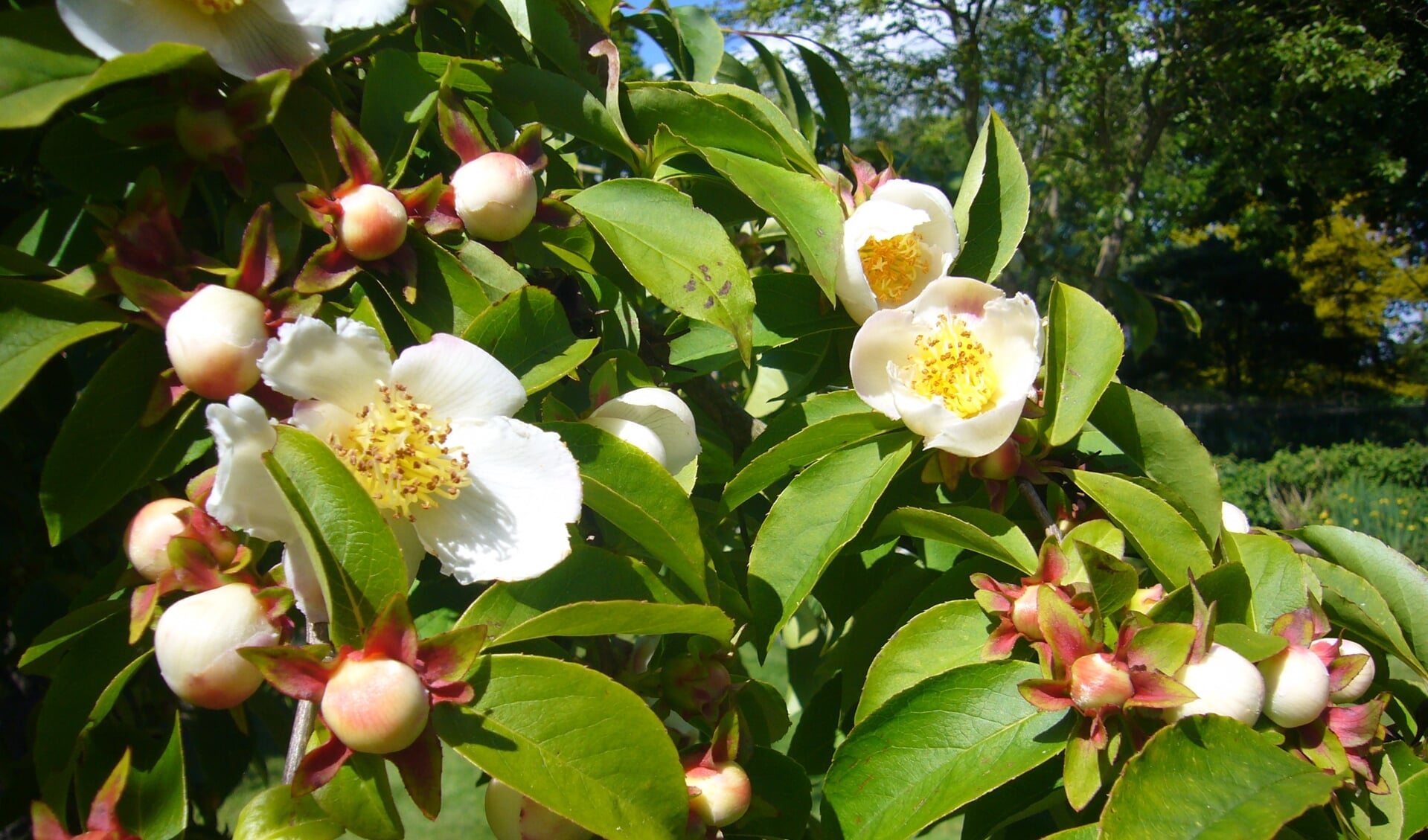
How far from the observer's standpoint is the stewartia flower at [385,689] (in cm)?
62

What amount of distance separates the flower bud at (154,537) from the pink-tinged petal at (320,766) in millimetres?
224

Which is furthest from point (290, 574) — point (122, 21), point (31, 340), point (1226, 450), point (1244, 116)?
point (1226, 450)

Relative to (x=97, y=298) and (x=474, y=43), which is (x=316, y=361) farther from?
(x=474, y=43)

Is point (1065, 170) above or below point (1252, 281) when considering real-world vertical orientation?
above

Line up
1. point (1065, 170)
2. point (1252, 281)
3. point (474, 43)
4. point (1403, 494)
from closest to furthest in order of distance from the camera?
1. point (474, 43)
2. point (1403, 494)
3. point (1065, 170)
4. point (1252, 281)

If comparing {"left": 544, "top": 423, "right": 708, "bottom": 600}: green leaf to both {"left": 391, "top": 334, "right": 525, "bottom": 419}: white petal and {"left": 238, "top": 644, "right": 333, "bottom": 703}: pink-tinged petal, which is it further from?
{"left": 238, "top": 644, "right": 333, "bottom": 703}: pink-tinged petal

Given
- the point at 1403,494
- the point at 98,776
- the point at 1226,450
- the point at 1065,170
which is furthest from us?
the point at 1226,450

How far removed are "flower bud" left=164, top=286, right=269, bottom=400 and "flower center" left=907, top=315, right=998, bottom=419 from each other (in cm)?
65

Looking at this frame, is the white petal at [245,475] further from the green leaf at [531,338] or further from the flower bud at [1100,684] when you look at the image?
the flower bud at [1100,684]

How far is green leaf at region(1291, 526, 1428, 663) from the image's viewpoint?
105 cm

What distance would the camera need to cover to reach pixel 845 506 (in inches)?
36.9

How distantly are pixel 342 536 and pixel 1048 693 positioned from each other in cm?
57

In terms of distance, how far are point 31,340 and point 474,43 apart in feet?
2.04

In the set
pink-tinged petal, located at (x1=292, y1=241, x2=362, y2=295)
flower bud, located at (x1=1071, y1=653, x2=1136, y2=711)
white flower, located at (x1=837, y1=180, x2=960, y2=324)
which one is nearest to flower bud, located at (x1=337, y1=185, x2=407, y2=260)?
pink-tinged petal, located at (x1=292, y1=241, x2=362, y2=295)
